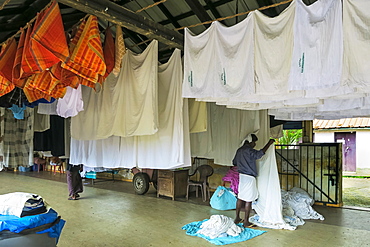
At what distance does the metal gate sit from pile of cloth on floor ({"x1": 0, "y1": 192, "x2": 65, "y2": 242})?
5815 mm

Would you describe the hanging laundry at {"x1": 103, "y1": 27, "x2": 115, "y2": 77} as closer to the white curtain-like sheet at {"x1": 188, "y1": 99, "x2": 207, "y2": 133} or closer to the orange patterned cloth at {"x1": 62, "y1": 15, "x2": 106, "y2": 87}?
the orange patterned cloth at {"x1": 62, "y1": 15, "x2": 106, "y2": 87}

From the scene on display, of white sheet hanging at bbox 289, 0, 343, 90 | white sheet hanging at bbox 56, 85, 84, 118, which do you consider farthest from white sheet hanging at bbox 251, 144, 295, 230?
white sheet hanging at bbox 56, 85, 84, 118

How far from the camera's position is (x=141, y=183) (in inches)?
327

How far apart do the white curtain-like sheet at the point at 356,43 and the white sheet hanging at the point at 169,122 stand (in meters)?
2.16

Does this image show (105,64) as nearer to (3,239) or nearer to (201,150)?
(3,239)

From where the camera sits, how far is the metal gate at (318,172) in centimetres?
671

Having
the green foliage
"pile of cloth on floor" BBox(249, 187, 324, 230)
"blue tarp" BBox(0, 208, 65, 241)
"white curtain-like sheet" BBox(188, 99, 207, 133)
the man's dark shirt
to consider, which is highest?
"white curtain-like sheet" BBox(188, 99, 207, 133)

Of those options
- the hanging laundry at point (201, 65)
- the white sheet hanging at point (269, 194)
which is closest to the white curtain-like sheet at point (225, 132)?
the white sheet hanging at point (269, 194)

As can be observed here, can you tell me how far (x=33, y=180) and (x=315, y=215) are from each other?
1045cm

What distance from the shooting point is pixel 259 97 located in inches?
145

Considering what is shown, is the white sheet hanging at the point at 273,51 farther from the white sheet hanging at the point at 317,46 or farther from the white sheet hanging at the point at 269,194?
the white sheet hanging at the point at 269,194

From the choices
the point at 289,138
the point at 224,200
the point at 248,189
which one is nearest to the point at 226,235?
the point at 248,189

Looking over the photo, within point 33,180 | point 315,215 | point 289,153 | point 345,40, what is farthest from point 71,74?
point 33,180

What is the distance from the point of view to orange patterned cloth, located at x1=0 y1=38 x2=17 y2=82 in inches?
152
